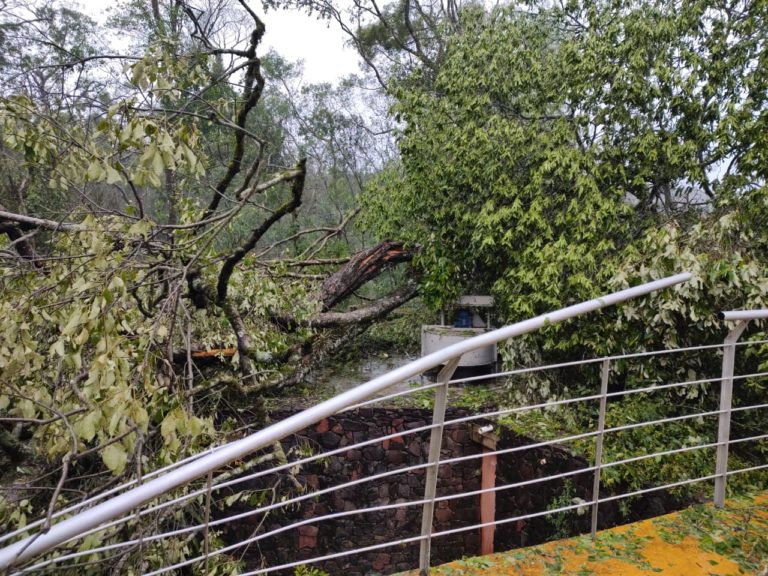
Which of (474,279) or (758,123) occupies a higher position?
(758,123)

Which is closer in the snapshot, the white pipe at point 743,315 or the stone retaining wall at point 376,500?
the white pipe at point 743,315

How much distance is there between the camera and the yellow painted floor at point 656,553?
5.24 ft

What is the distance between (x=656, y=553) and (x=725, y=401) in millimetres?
622

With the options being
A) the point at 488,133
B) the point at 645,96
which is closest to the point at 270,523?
the point at 488,133

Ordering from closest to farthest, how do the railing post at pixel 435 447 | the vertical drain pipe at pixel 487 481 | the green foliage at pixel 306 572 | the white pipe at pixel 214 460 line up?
1. the white pipe at pixel 214 460
2. the railing post at pixel 435 447
3. the green foliage at pixel 306 572
4. the vertical drain pipe at pixel 487 481

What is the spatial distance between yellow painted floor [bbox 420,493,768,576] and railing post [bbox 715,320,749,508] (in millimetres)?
144

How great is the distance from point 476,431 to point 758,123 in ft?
12.7

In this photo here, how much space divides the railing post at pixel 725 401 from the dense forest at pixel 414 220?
6.20 feet

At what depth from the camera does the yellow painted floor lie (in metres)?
1.60

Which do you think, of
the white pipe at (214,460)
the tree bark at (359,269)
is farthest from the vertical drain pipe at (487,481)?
the white pipe at (214,460)

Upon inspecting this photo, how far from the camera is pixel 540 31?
19.5ft

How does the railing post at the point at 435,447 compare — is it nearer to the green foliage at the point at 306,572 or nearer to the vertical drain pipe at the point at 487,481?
the green foliage at the point at 306,572

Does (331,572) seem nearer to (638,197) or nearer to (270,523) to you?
(270,523)

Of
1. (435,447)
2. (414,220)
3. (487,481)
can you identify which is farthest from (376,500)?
(435,447)
